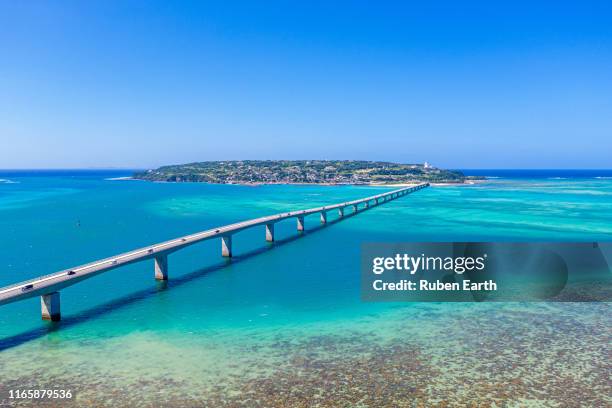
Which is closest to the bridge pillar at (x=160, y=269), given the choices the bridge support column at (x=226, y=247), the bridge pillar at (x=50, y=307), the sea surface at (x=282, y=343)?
the sea surface at (x=282, y=343)

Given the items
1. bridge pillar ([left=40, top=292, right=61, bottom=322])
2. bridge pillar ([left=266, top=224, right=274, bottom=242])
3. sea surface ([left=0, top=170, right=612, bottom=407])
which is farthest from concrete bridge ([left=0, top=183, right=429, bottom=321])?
bridge pillar ([left=266, top=224, right=274, bottom=242])

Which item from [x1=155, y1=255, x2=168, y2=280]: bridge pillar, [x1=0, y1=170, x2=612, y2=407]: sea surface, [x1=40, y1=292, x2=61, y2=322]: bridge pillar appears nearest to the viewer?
[x1=0, y1=170, x2=612, y2=407]: sea surface

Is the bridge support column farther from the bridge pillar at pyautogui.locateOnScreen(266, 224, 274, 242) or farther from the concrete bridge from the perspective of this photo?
the bridge pillar at pyautogui.locateOnScreen(266, 224, 274, 242)

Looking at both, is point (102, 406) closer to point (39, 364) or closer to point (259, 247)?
point (39, 364)

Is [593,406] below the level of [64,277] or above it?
below

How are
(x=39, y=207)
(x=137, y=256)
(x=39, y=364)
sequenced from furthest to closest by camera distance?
(x=39, y=207) → (x=137, y=256) → (x=39, y=364)

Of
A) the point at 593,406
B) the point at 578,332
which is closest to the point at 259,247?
the point at 578,332

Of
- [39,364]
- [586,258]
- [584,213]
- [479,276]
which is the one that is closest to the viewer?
[39,364]

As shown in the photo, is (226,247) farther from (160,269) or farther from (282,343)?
(282,343)
